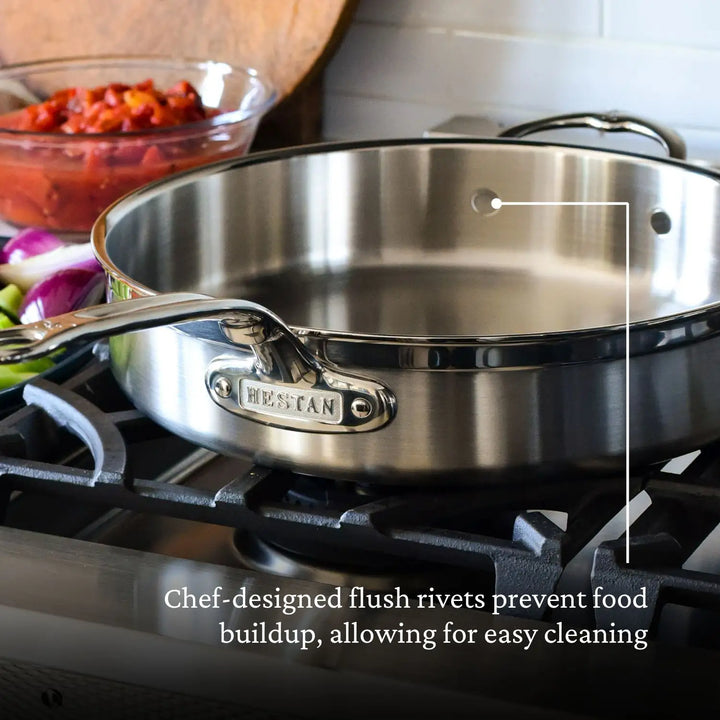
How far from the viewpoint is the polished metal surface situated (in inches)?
19.6

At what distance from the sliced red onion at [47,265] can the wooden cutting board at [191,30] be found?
0.26 meters

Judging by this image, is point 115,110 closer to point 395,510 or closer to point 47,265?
point 47,265

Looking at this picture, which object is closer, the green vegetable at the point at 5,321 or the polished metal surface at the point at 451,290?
the polished metal surface at the point at 451,290

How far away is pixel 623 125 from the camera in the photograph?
81cm

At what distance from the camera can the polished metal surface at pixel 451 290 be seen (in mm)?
499

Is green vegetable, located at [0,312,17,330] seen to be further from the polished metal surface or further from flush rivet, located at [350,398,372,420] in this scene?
flush rivet, located at [350,398,372,420]

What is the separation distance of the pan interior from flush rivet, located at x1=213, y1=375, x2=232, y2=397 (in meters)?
0.19

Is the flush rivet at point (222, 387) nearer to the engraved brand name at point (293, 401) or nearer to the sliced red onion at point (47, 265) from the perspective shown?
the engraved brand name at point (293, 401)

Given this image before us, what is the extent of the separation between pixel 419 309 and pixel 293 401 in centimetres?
25

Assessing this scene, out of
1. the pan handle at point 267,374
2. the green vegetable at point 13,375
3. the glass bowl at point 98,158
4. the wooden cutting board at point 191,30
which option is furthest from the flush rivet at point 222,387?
the wooden cutting board at point 191,30

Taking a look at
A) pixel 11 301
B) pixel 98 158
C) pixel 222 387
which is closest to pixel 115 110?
pixel 98 158

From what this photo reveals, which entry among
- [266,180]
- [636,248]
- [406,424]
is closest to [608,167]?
[636,248]

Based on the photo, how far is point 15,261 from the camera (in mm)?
917

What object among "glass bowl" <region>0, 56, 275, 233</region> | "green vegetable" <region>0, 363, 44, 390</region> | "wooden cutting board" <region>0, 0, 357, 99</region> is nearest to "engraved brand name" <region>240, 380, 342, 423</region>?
"green vegetable" <region>0, 363, 44, 390</region>
